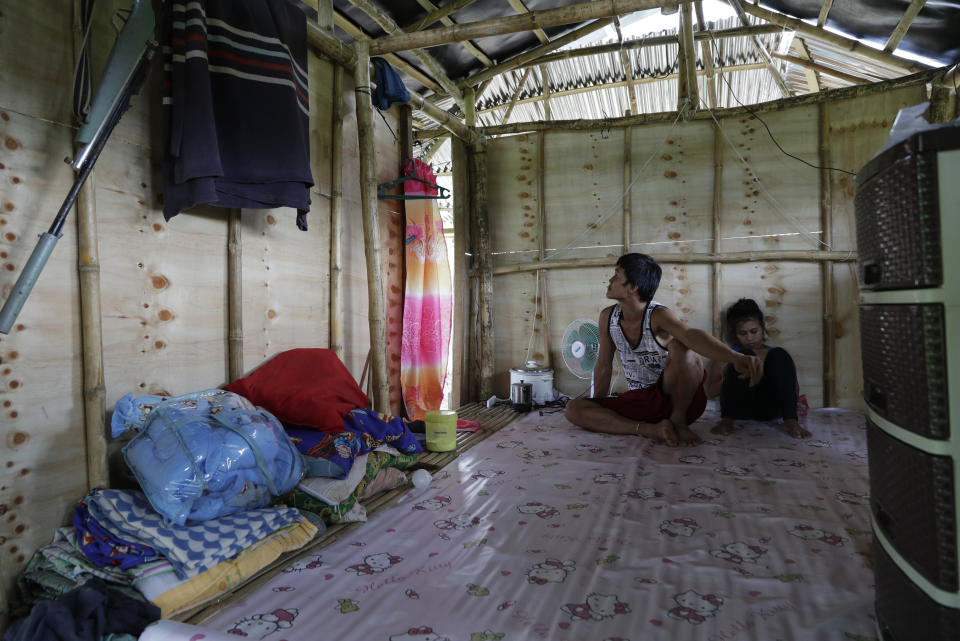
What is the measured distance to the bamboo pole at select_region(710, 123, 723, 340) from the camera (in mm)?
4418

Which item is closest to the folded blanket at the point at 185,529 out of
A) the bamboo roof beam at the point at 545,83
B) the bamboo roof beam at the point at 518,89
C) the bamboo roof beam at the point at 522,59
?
the bamboo roof beam at the point at 522,59

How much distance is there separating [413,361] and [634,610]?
2737mm

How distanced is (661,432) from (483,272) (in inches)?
91.5

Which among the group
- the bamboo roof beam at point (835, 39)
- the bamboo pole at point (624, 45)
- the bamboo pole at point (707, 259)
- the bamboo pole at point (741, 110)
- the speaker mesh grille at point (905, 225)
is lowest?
the speaker mesh grille at point (905, 225)

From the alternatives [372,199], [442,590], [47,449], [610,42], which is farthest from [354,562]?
[610,42]

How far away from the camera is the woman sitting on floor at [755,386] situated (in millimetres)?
3533

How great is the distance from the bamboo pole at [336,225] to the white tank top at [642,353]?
1824 mm

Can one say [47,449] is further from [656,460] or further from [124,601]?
[656,460]

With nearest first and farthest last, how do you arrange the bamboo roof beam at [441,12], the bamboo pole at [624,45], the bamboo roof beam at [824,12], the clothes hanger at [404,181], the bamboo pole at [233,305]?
1. the bamboo pole at [233,305]
2. the clothes hanger at [404,181]
3. the bamboo roof beam at [824,12]
4. the bamboo roof beam at [441,12]
5. the bamboo pole at [624,45]

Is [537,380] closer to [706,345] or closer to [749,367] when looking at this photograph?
[706,345]

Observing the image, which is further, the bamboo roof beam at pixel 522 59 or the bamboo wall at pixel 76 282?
the bamboo roof beam at pixel 522 59

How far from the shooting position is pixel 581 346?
15.1 feet

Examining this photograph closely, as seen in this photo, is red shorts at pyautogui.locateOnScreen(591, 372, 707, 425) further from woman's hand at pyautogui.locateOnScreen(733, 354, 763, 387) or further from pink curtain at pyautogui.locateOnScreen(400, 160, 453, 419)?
pink curtain at pyautogui.locateOnScreen(400, 160, 453, 419)

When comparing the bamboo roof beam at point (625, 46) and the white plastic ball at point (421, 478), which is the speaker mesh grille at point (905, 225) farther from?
the bamboo roof beam at point (625, 46)
